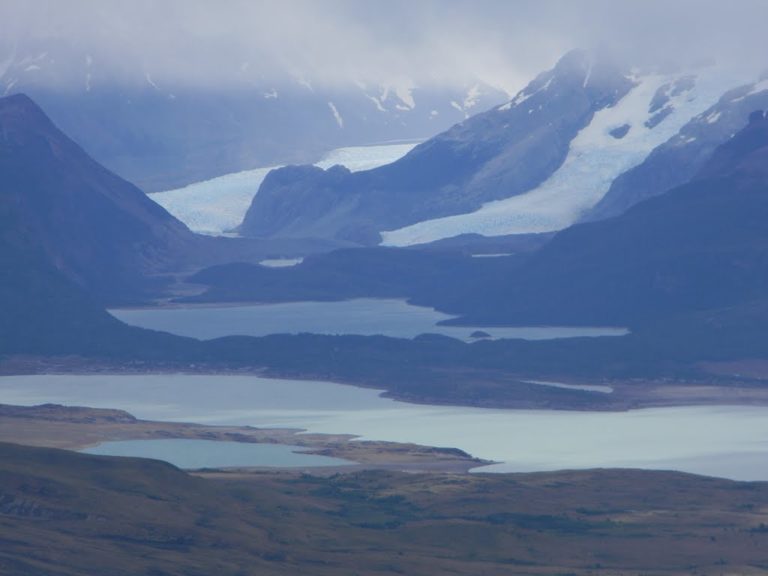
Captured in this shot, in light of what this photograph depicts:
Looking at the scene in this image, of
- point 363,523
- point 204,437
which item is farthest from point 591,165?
point 363,523

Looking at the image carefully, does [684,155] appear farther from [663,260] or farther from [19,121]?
[19,121]

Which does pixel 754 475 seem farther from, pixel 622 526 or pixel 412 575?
pixel 412 575

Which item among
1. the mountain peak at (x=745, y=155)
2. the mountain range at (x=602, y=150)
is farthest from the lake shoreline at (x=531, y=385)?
the mountain range at (x=602, y=150)

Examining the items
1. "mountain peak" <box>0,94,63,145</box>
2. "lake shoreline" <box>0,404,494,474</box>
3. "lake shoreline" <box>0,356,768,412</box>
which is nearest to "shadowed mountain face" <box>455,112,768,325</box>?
"lake shoreline" <box>0,356,768,412</box>

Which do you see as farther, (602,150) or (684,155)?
(602,150)

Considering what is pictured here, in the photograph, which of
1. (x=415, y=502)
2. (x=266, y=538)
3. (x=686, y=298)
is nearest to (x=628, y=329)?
(x=686, y=298)

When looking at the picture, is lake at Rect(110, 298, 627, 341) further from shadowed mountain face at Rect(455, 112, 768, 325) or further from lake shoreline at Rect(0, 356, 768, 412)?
lake shoreline at Rect(0, 356, 768, 412)
